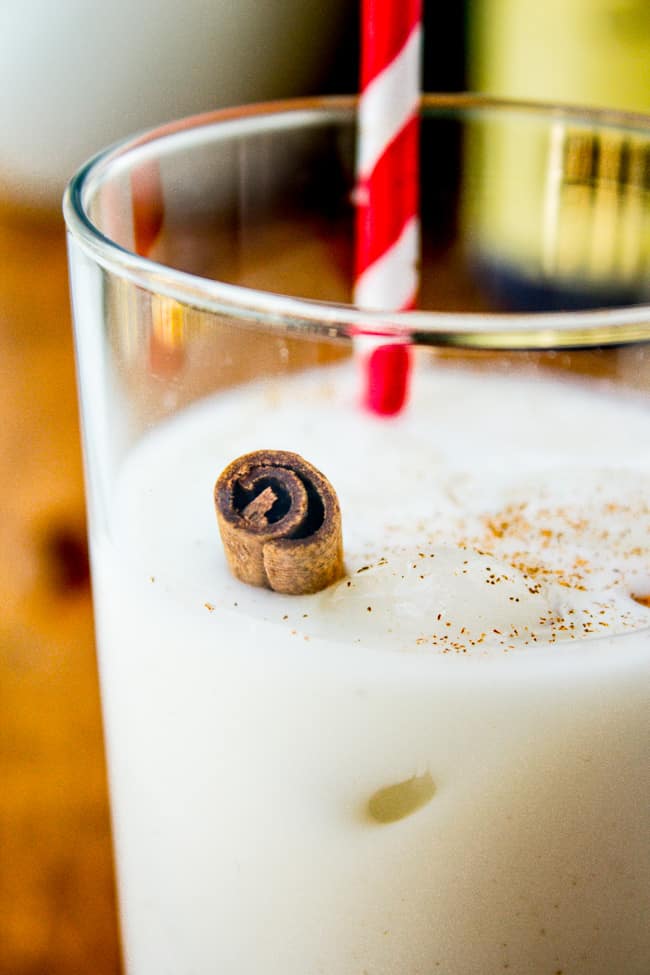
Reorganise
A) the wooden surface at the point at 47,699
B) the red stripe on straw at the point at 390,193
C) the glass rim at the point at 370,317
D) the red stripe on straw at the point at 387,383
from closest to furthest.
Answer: the glass rim at the point at 370,317 → the red stripe on straw at the point at 387,383 → the red stripe on straw at the point at 390,193 → the wooden surface at the point at 47,699

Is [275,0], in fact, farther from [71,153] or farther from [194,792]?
[194,792]

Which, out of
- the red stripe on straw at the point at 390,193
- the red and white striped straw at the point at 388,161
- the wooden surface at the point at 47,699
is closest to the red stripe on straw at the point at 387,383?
the red and white striped straw at the point at 388,161

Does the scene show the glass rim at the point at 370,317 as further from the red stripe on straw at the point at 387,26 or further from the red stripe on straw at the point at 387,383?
the red stripe on straw at the point at 387,26

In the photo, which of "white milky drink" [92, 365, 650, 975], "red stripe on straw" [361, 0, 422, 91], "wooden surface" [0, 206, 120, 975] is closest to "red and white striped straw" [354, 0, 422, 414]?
"red stripe on straw" [361, 0, 422, 91]

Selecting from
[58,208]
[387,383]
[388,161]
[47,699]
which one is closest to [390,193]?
[388,161]

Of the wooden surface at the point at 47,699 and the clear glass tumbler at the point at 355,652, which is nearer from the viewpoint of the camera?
the clear glass tumbler at the point at 355,652

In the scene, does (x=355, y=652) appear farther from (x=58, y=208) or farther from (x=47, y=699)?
(x=58, y=208)
